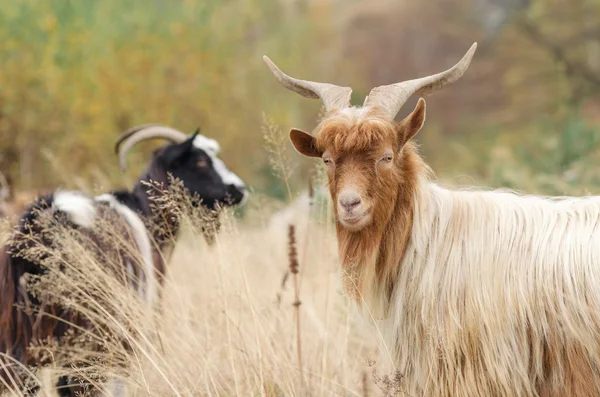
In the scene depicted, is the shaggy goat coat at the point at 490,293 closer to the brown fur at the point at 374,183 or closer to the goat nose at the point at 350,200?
the brown fur at the point at 374,183

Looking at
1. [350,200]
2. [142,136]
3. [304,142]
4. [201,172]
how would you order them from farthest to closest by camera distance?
[201,172]
[142,136]
[304,142]
[350,200]

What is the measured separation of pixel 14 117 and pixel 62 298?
33.9 ft

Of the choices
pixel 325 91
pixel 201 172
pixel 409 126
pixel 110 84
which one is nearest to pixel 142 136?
pixel 201 172

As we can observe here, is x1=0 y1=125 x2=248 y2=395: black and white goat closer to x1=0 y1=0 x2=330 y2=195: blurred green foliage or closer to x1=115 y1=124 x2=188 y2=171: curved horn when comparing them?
x1=115 y1=124 x2=188 y2=171: curved horn

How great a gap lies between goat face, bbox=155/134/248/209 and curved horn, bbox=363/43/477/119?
2.45 meters

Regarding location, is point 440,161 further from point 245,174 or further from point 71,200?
point 71,200

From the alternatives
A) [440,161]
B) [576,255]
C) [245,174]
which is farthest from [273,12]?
[576,255]

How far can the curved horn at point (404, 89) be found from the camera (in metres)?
3.91

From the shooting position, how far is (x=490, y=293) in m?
3.69

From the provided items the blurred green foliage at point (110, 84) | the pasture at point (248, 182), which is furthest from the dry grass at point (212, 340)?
the blurred green foliage at point (110, 84)

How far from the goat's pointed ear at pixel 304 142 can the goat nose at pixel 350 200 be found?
45 centimetres

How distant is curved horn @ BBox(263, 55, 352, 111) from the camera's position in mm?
4070

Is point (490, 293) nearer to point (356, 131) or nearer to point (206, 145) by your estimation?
point (356, 131)

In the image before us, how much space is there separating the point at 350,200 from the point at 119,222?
2.18 metres
